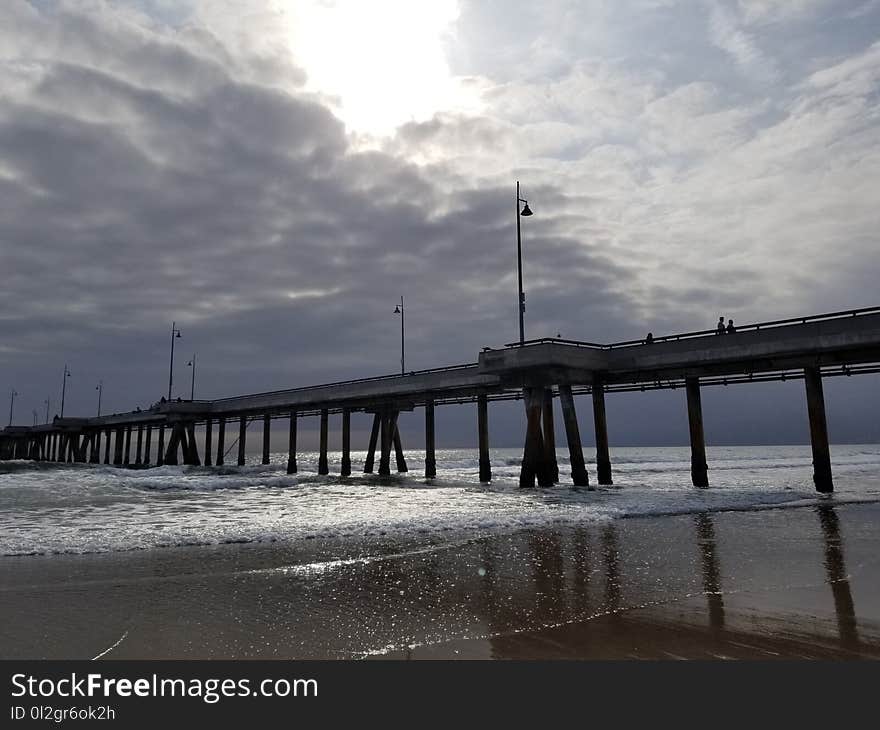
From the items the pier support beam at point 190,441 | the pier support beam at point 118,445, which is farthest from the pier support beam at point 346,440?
the pier support beam at point 118,445

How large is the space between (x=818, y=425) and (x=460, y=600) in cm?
2280

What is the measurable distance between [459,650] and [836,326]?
23624 mm

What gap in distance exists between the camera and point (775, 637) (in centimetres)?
564

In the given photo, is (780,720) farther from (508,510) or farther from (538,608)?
(508,510)

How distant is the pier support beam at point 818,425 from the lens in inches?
957

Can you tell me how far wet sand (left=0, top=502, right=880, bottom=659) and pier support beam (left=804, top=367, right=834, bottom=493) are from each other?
1358 cm

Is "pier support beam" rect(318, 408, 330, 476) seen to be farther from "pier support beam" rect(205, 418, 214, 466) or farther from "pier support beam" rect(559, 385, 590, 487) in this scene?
"pier support beam" rect(559, 385, 590, 487)

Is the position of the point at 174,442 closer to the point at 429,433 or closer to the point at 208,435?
the point at 208,435

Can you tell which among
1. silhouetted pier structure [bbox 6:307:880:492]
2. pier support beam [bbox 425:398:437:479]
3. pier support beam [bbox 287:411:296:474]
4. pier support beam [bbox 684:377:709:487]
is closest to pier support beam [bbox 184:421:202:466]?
pier support beam [bbox 287:411:296:474]

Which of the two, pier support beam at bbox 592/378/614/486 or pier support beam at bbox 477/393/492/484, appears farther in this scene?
pier support beam at bbox 477/393/492/484

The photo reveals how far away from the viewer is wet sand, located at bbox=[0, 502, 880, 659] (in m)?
5.57

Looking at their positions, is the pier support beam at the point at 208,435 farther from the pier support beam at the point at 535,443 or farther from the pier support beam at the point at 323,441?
the pier support beam at the point at 535,443

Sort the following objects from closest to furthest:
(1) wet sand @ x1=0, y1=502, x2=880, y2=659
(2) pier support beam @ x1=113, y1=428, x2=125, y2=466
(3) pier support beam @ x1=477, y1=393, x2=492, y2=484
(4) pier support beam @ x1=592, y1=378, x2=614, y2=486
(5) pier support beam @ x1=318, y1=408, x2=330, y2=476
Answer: (1) wet sand @ x1=0, y1=502, x2=880, y2=659, (4) pier support beam @ x1=592, y1=378, x2=614, y2=486, (3) pier support beam @ x1=477, y1=393, x2=492, y2=484, (5) pier support beam @ x1=318, y1=408, x2=330, y2=476, (2) pier support beam @ x1=113, y1=428, x2=125, y2=466

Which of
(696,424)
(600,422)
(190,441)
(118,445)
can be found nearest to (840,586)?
(696,424)
